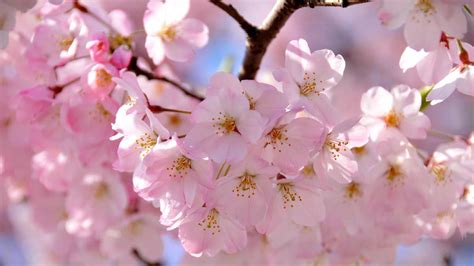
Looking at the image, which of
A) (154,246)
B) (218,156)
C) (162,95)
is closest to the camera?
(218,156)

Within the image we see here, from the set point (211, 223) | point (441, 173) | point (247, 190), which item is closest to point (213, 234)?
point (211, 223)

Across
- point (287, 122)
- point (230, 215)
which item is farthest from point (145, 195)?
point (287, 122)

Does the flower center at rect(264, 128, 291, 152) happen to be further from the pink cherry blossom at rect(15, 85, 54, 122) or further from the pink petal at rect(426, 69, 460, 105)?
the pink cherry blossom at rect(15, 85, 54, 122)

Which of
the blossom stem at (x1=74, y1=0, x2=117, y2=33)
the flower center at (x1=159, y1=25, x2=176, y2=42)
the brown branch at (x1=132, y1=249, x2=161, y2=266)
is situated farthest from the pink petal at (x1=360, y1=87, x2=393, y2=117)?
the brown branch at (x1=132, y1=249, x2=161, y2=266)

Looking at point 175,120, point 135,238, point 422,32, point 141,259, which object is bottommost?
point 141,259

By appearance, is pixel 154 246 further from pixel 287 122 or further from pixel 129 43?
pixel 287 122

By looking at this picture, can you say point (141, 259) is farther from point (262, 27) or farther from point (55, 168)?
point (262, 27)
